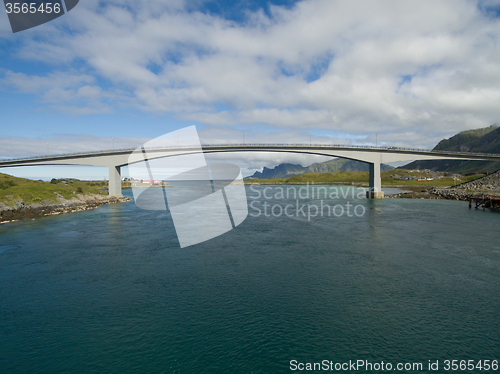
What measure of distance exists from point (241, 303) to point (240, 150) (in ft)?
193

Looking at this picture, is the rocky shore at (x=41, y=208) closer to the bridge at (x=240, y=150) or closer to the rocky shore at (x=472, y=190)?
the bridge at (x=240, y=150)

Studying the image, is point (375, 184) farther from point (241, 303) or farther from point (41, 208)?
point (41, 208)

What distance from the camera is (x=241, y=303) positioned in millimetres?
12438

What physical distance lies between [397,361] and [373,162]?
206ft

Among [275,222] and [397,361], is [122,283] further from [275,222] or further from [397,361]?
[275,222]

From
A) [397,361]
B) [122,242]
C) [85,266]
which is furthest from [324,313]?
[122,242]

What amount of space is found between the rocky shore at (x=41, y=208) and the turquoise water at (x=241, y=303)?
653 inches

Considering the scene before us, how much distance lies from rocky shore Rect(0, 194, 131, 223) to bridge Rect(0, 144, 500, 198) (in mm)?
9713

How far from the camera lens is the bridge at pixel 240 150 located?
59.4 meters

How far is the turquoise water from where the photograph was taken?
9031 mm

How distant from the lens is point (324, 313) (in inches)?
454

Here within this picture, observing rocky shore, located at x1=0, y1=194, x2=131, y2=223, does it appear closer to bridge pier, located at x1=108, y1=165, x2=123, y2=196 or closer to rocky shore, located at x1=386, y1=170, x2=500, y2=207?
bridge pier, located at x1=108, y1=165, x2=123, y2=196

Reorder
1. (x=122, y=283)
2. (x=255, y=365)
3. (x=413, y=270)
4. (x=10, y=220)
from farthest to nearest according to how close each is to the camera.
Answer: (x=10, y=220)
(x=413, y=270)
(x=122, y=283)
(x=255, y=365)

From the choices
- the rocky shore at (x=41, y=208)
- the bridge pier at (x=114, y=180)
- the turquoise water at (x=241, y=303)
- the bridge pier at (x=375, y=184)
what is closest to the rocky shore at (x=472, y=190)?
the bridge pier at (x=375, y=184)
